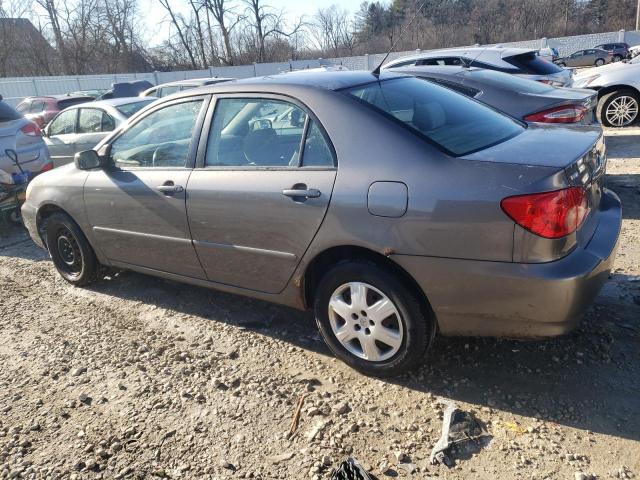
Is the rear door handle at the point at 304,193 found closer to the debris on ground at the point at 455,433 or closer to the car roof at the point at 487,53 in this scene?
the debris on ground at the point at 455,433

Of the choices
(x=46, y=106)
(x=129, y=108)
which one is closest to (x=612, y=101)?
(x=129, y=108)

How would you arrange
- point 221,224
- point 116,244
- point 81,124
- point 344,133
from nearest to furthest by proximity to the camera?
1. point 344,133
2. point 221,224
3. point 116,244
4. point 81,124

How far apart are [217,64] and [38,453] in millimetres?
49692

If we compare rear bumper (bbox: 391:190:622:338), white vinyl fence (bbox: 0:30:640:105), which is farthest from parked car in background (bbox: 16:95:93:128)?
rear bumper (bbox: 391:190:622:338)

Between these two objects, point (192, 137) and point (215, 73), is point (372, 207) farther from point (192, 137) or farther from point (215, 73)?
point (215, 73)

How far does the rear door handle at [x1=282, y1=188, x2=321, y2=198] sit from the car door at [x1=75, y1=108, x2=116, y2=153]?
6.68 metres

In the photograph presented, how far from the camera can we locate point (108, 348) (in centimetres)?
362

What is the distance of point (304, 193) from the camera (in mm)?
2881

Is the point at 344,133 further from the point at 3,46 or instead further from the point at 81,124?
the point at 3,46

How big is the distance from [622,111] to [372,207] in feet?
29.1

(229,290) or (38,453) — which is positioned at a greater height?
(229,290)

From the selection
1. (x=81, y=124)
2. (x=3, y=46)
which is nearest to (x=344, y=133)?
(x=81, y=124)

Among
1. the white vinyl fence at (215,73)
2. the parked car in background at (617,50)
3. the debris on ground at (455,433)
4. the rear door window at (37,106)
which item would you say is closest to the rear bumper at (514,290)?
the debris on ground at (455,433)

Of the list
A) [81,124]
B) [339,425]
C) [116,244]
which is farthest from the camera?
[81,124]
